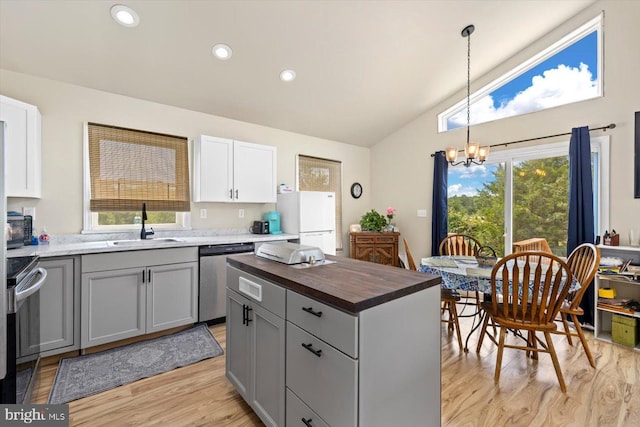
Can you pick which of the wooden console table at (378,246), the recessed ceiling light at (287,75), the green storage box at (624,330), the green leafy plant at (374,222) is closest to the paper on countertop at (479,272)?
→ the green storage box at (624,330)

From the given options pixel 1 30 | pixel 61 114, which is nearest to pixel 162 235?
pixel 61 114

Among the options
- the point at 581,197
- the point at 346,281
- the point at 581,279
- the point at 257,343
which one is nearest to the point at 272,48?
the point at 346,281

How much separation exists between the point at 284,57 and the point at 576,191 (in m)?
3.44

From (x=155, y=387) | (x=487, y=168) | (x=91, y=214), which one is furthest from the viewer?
(x=487, y=168)

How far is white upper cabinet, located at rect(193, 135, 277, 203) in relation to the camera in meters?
3.37

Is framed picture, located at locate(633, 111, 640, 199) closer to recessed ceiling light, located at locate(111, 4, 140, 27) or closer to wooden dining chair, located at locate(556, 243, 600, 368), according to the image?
wooden dining chair, located at locate(556, 243, 600, 368)

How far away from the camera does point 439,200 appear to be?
14.8 ft

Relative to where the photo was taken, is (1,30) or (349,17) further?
(349,17)

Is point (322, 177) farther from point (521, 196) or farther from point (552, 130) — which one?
point (552, 130)

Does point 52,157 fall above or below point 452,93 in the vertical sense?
below

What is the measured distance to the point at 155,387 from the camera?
2066 millimetres

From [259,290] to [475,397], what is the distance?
158cm

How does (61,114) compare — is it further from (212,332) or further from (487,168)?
(487,168)

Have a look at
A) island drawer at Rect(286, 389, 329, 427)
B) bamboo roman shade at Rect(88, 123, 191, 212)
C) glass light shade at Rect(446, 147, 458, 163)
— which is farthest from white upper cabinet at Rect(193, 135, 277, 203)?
island drawer at Rect(286, 389, 329, 427)
